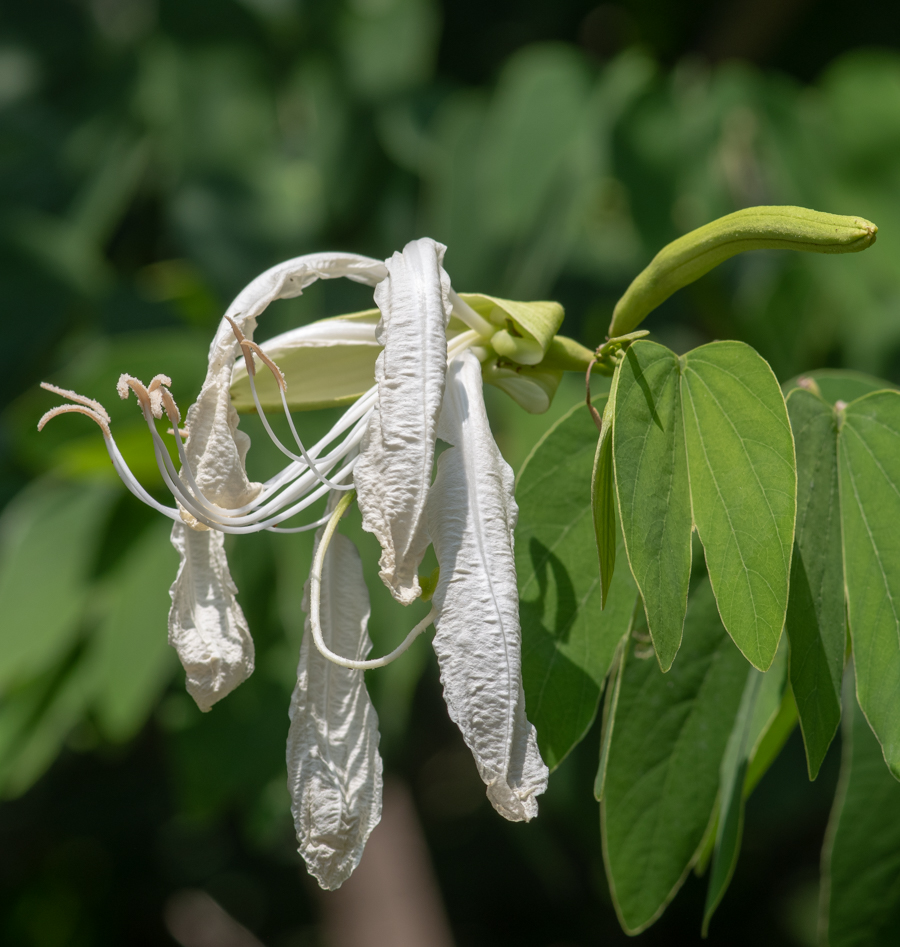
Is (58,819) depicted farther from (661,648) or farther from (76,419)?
(661,648)

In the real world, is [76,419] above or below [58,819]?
above

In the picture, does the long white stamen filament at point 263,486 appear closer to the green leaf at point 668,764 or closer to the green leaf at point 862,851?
the green leaf at point 668,764

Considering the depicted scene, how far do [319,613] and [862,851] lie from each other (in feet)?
1.54

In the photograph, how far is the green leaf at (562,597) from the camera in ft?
1.81

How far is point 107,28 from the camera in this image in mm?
1898

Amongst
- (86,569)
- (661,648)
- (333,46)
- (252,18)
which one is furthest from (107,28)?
(661,648)

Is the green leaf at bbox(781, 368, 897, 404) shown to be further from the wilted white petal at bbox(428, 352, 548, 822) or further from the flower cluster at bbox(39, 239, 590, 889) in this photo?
the wilted white petal at bbox(428, 352, 548, 822)

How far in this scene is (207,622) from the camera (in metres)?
0.55

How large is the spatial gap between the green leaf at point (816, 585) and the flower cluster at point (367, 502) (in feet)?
0.51

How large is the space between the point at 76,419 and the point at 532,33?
1.47 meters

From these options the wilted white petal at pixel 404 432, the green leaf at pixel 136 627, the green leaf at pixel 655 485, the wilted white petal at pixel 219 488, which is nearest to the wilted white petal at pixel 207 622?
the wilted white petal at pixel 219 488

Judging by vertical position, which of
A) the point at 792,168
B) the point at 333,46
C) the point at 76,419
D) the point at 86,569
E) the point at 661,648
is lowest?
the point at 86,569

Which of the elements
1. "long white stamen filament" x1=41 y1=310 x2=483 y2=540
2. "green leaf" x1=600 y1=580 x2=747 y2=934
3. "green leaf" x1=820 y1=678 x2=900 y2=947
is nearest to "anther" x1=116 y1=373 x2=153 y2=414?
"long white stamen filament" x1=41 y1=310 x2=483 y2=540

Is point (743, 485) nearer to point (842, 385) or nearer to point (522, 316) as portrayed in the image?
point (522, 316)
